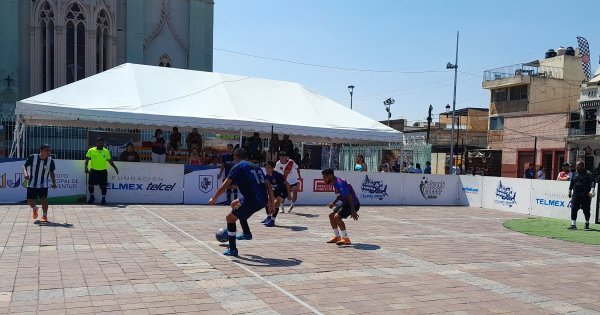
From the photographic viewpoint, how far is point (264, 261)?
7703 millimetres

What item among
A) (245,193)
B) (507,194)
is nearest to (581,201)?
(507,194)

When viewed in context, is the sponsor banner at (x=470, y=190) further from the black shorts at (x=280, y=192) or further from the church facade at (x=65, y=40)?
the church facade at (x=65, y=40)

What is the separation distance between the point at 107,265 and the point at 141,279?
0.93m

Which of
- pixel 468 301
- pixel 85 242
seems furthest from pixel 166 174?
pixel 468 301

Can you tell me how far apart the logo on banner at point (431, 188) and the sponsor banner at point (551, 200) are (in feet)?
11.9

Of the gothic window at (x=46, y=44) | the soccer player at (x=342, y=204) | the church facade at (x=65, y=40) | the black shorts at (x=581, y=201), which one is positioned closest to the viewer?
the soccer player at (x=342, y=204)

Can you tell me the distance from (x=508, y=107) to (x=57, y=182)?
4479cm

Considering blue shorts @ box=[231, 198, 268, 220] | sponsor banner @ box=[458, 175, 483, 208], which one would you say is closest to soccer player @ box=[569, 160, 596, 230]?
sponsor banner @ box=[458, 175, 483, 208]

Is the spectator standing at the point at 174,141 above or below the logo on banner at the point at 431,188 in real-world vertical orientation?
above

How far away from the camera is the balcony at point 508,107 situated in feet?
160

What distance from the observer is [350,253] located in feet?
28.6

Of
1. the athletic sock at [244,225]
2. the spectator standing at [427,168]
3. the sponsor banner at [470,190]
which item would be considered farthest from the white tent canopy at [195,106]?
the athletic sock at [244,225]

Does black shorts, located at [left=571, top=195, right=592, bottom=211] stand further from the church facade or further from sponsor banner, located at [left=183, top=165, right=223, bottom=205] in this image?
the church facade

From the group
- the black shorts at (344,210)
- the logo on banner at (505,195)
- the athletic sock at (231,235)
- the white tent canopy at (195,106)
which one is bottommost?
the logo on banner at (505,195)
